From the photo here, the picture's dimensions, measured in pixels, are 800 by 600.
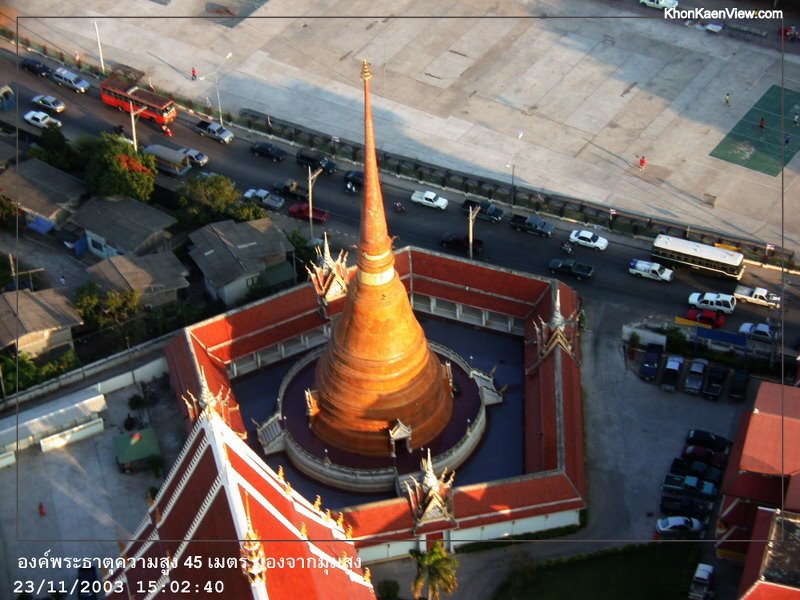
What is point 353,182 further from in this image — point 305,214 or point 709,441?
point 709,441

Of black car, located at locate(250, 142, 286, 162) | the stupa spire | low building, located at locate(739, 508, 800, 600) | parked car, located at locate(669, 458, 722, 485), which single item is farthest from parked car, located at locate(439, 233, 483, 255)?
low building, located at locate(739, 508, 800, 600)

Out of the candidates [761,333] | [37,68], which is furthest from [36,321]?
[761,333]

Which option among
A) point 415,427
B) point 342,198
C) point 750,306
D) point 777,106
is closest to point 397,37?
point 342,198

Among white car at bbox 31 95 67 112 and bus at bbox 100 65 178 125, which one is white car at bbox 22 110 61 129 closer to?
white car at bbox 31 95 67 112

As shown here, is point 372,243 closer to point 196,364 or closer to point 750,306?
point 196,364

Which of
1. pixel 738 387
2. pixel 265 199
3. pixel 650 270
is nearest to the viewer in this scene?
pixel 738 387

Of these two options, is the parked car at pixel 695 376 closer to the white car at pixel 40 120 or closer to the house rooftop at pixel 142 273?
the house rooftop at pixel 142 273

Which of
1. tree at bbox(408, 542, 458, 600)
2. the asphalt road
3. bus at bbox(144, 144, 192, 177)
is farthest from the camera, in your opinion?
bus at bbox(144, 144, 192, 177)
